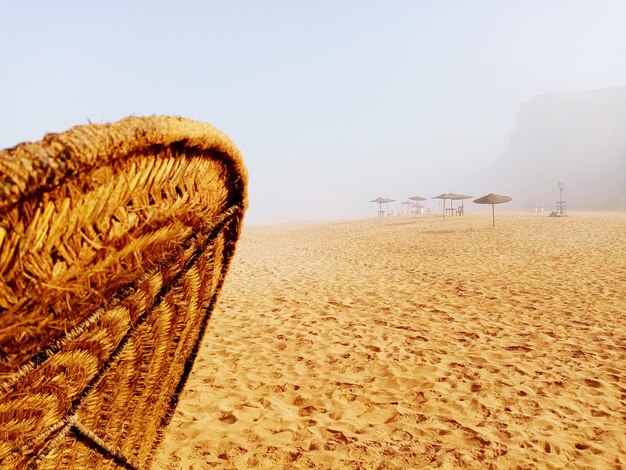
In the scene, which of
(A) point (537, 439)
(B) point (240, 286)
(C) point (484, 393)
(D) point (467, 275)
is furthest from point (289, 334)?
(D) point (467, 275)

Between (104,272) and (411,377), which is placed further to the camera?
(411,377)

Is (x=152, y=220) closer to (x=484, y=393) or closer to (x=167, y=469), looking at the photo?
(x=167, y=469)

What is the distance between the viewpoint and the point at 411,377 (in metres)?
4.55

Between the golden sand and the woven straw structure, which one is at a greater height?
the woven straw structure

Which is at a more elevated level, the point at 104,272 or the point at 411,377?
the point at 104,272

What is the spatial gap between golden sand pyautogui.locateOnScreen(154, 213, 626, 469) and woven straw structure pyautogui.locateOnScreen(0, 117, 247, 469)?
1.82 m

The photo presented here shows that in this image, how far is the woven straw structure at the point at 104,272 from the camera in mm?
718

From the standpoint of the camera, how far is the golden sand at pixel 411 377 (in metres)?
3.23

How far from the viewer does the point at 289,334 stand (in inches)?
240

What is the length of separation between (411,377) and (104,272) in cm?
424

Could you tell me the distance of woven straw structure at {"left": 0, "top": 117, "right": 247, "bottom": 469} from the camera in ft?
2.35

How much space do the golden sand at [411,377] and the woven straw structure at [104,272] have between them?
182 cm

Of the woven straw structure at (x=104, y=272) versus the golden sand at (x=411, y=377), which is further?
the golden sand at (x=411, y=377)

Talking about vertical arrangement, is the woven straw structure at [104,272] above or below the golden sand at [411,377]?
above
